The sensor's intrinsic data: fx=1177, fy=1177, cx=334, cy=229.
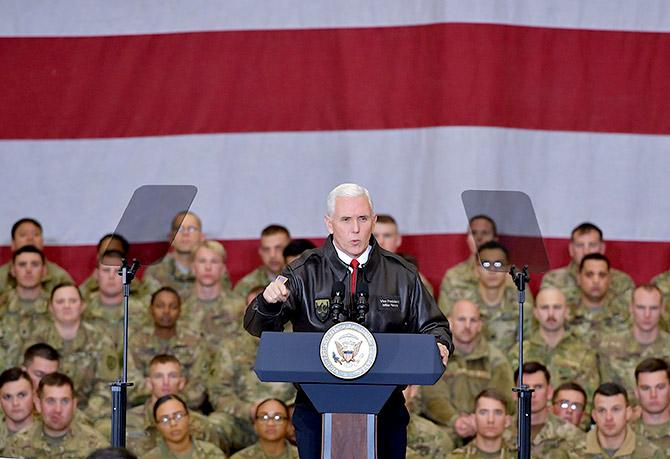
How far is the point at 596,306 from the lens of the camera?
604cm

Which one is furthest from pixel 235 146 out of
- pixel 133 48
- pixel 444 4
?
pixel 444 4

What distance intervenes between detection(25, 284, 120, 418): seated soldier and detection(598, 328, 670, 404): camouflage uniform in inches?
97.9

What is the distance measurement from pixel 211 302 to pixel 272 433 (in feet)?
2.94

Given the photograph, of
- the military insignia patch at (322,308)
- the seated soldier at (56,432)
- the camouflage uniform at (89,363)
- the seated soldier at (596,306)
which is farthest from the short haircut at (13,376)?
the military insignia patch at (322,308)

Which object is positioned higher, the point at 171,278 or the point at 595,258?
the point at 595,258

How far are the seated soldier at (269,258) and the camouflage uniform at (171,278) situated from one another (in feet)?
0.32

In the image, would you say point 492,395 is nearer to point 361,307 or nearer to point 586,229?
point 586,229

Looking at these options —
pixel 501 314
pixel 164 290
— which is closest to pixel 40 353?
pixel 164 290

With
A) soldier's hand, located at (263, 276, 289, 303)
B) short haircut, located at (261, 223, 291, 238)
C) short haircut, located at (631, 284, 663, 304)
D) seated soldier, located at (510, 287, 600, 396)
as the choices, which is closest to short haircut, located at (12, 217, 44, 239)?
short haircut, located at (261, 223, 291, 238)

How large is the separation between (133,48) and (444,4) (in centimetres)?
175

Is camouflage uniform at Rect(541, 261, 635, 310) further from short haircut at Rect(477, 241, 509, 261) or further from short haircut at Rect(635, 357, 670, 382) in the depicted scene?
short haircut at Rect(477, 241, 509, 261)

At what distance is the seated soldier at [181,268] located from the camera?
247 inches

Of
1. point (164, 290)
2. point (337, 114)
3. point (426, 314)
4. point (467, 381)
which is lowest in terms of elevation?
point (467, 381)

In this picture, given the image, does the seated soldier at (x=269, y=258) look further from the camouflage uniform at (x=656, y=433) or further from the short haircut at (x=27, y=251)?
the camouflage uniform at (x=656, y=433)
